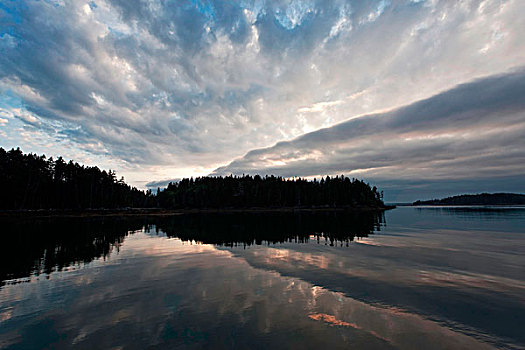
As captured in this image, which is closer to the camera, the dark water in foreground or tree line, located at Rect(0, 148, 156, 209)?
the dark water in foreground

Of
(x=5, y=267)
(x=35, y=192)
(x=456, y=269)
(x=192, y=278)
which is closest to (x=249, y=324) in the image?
(x=192, y=278)

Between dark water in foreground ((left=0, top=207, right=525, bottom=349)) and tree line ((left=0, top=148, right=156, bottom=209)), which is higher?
tree line ((left=0, top=148, right=156, bottom=209))

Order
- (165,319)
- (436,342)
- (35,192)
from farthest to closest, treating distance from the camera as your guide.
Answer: (35,192)
(165,319)
(436,342)

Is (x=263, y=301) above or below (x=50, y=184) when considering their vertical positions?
below

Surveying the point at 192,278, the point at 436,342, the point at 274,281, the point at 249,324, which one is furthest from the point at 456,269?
the point at 192,278

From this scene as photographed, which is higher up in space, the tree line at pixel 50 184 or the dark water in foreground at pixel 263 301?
the tree line at pixel 50 184

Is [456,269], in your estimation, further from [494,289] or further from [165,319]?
[165,319]

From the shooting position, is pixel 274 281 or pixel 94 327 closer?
pixel 94 327

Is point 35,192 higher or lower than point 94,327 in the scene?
higher

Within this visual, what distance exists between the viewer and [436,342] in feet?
35.5

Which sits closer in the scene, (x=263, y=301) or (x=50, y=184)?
(x=263, y=301)

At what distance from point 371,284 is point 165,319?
15013mm

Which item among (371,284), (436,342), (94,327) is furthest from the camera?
(371,284)

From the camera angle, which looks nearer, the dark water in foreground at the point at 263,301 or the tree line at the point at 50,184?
the dark water in foreground at the point at 263,301
